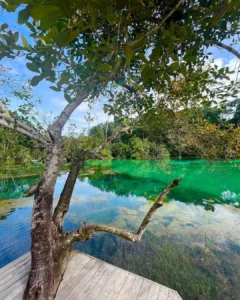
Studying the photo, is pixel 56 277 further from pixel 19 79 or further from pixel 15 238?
pixel 15 238

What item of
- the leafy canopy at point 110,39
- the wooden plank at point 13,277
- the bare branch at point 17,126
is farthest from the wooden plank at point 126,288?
the leafy canopy at point 110,39

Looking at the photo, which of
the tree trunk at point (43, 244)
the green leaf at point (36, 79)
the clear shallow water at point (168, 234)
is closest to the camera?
the green leaf at point (36, 79)

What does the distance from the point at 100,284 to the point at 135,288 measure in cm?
37

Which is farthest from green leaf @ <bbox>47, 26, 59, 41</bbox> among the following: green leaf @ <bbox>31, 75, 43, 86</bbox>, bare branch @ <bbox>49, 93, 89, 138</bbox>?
bare branch @ <bbox>49, 93, 89, 138</bbox>

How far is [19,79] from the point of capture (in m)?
1.41

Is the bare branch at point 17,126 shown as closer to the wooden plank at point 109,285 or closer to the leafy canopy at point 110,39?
the leafy canopy at point 110,39

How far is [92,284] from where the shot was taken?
1707 mm

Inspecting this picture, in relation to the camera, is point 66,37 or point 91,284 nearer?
point 66,37

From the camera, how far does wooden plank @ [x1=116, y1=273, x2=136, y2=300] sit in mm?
1579

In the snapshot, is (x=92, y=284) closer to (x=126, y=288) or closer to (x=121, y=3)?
(x=126, y=288)

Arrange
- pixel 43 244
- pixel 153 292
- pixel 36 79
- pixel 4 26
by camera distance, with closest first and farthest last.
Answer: pixel 36 79
pixel 4 26
pixel 43 244
pixel 153 292

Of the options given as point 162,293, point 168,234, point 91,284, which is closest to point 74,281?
point 91,284

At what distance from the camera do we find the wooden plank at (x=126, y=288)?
5.18ft

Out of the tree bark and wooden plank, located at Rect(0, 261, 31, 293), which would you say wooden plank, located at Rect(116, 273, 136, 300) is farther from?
wooden plank, located at Rect(0, 261, 31, 293)
